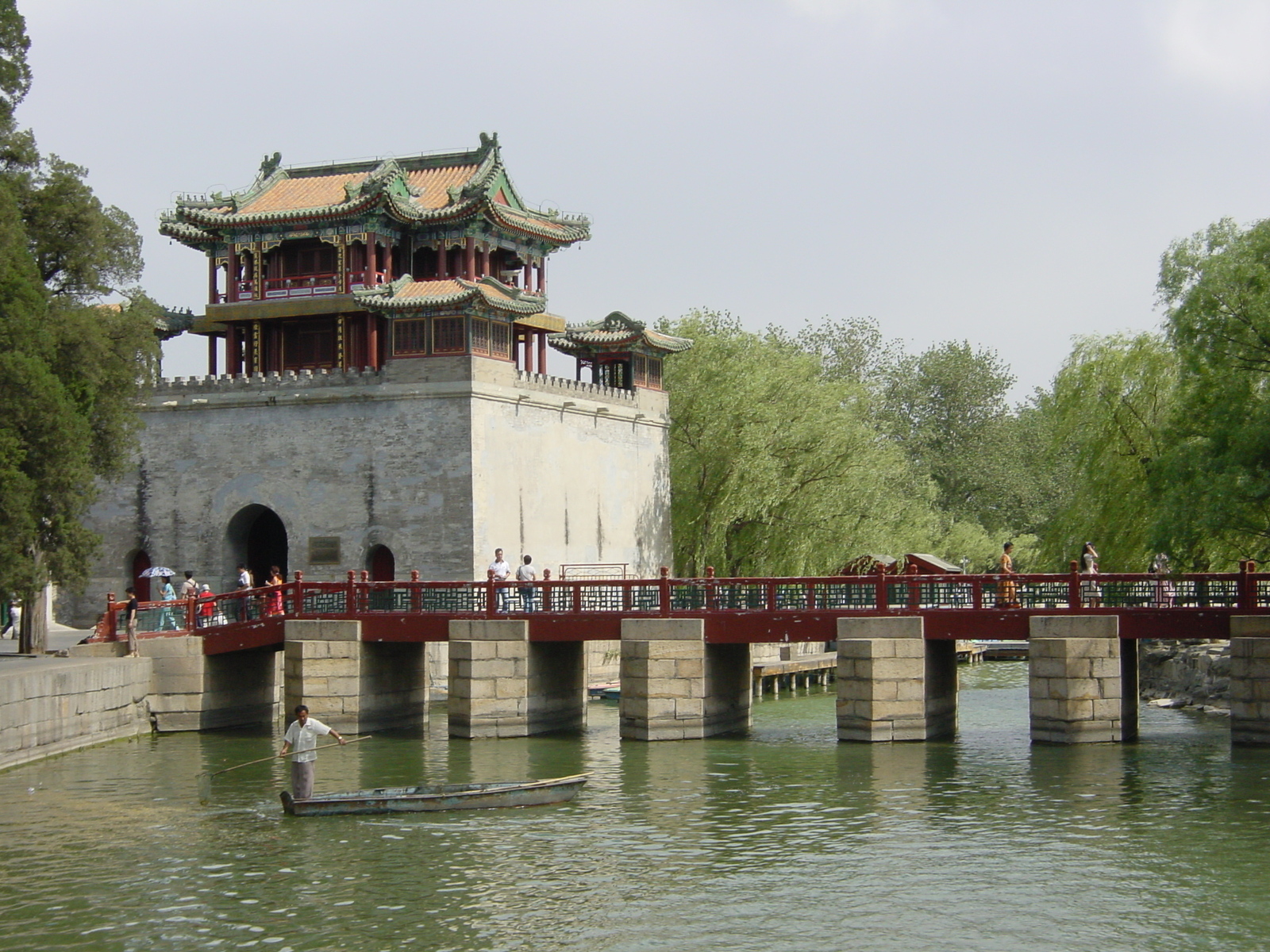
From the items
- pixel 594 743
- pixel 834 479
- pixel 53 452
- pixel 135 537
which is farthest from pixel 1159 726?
pixel 135 537

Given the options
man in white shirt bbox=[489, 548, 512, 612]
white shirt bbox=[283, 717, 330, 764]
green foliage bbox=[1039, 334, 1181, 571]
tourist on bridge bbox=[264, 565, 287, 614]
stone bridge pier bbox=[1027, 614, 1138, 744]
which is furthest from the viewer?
green foliage bbox=[1039, 334, 1181, 571]

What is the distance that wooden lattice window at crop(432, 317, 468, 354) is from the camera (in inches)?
1645

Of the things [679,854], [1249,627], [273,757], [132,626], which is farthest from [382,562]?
[679,854]

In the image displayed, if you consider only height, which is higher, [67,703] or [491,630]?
[491,630]

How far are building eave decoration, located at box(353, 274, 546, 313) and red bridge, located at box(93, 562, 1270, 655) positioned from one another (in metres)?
9.10

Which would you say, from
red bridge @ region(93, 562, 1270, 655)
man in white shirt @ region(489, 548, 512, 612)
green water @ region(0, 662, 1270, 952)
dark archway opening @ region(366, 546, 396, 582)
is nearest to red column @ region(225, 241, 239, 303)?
dark archway opening @ region(366, 546, 396, 582)

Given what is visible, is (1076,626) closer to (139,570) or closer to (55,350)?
(55,350)

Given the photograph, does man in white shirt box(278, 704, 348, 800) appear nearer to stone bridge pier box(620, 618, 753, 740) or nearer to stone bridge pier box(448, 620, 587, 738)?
stone bridge pier box(448, 620, 587, 738)

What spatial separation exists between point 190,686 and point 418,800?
11.4m

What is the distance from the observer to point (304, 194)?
Result: 47.2m

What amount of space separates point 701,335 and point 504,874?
111 ft

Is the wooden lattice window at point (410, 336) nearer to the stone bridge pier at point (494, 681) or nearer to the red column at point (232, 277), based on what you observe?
the red column at point (232, 277)

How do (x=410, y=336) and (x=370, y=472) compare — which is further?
(x=370, y=472)

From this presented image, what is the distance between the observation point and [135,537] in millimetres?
44594
